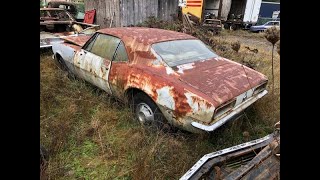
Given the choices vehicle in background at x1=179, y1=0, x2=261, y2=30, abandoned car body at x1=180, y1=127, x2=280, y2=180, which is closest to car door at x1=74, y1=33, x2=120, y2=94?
abandoned car body at x1=180, y1=127, x2=280, y2=180

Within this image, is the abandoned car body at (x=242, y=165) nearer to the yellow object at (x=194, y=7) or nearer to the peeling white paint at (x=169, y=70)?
the peeling white paint at (x=169, y=70)

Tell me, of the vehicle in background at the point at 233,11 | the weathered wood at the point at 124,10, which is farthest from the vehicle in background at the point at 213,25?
the weathered wood at the point at 124,10

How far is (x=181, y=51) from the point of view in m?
4.02

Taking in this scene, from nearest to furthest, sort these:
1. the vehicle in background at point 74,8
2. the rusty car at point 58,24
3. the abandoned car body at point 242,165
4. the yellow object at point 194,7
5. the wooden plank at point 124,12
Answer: the abandoned car body at point 242,165, the rusty car at point 58,24, the wooden plank at point 124,12, the vehicle in background at point 74,8, the yellow object at point 194,7

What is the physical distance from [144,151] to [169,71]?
43.5 inches

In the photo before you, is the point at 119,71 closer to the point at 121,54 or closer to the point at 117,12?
the point at 121,54

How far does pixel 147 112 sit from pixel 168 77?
2.18 feet

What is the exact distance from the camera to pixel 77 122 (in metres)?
4.01

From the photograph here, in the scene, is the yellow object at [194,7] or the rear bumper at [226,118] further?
the yellow object at [194,7]

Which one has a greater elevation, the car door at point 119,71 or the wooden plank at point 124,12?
the wooden plank at point 124,12

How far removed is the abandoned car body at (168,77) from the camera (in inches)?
123
